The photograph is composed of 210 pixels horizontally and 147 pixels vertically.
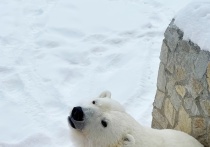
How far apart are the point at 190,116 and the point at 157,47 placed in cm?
294

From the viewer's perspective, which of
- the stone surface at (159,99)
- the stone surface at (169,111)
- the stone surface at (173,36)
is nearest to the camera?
the stone surface at (173,36)

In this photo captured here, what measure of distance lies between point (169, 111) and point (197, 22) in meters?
0.95

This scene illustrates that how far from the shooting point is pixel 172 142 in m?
3.35

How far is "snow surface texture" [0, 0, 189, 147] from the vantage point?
469cm

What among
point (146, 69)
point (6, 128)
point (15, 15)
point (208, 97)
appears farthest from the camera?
point (15, 15)

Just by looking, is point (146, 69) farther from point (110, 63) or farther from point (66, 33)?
point (66, 33)

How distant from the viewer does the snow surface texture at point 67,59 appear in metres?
4.69

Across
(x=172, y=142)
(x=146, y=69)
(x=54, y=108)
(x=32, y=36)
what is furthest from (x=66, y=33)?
(x=172, y=142)

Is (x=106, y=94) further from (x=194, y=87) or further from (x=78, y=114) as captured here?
Result: (x=194, y=87)

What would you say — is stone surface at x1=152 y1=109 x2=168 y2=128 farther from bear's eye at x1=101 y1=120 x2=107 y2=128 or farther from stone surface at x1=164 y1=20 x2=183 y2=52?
bear's eye at x1=101 y1=120 x2=107 y2=128

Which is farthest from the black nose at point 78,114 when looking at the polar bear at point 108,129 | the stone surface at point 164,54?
the stone surface at point 164,54

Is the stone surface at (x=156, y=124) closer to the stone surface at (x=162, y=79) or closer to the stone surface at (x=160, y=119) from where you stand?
the stone surface at (x=160, y=119)

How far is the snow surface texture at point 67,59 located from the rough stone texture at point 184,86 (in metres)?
0.76

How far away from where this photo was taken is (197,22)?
3.33m
